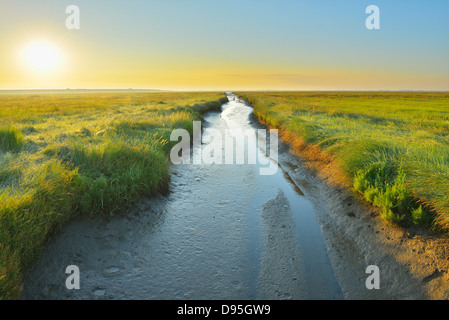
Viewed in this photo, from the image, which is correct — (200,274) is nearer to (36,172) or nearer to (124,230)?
(124,230)

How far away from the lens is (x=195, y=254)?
4883 mm

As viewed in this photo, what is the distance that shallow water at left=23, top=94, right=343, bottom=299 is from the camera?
3.91m

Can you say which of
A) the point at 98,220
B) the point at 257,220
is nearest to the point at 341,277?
the point at 257,220

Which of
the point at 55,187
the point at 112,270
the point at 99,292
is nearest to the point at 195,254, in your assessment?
the point at 112,270

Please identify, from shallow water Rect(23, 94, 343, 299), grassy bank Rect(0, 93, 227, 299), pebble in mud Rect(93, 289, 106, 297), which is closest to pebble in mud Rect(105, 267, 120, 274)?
shallow water Rect(23, 94, 343, 299)

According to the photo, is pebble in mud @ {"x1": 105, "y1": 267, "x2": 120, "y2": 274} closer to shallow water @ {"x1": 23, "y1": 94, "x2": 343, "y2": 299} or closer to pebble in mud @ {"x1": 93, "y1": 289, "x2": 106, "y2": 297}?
shallow water @ {"x1": 23, "y1": 94, "x2": 343, "y2": 299}

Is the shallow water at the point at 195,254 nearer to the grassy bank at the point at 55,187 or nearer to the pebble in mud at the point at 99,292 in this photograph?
the pebble in mud at the point at 99,292

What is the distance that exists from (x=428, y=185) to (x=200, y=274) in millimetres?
4823

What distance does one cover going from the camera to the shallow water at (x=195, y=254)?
3912 mm

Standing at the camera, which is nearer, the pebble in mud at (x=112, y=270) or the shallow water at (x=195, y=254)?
the shallow water at (x=195, y=254)

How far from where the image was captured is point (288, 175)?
9.82m

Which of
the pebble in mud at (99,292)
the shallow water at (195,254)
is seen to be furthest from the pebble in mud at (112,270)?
the pebble in mud at (99,292)

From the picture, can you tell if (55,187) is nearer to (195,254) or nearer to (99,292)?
(99,292)

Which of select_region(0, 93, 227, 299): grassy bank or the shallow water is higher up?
select_region(0, 93, 227, 299): grassy bank
